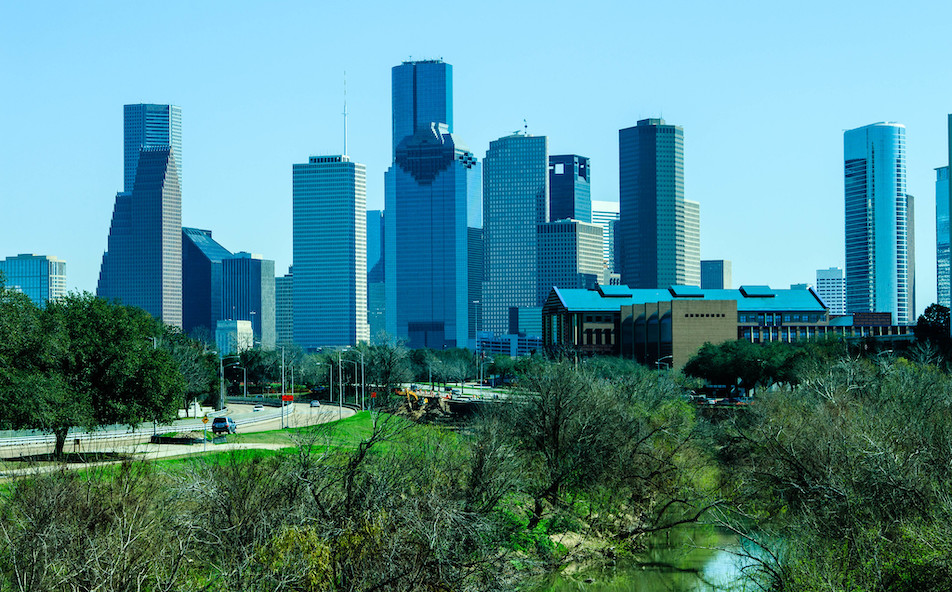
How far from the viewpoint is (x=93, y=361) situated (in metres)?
57.9

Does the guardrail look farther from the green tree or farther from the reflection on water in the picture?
the reflection on water

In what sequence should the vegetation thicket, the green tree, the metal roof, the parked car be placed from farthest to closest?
1. the metal roof
2. the parked car
3. the green tree
4. the vegetation thicket

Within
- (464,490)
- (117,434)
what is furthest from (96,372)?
(464,490)

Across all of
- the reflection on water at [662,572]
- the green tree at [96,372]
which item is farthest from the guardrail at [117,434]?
the reflection on water at [662,572]

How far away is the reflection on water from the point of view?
43.1 meters

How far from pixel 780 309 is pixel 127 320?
470 ft

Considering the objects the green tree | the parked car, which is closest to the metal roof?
the parked car

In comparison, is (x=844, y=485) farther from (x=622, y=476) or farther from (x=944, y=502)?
(x=622, y=476)

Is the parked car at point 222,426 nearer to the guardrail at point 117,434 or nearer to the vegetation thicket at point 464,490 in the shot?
the guardrail at point 117,434

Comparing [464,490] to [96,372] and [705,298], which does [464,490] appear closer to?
[96,372]

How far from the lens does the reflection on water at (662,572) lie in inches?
1698

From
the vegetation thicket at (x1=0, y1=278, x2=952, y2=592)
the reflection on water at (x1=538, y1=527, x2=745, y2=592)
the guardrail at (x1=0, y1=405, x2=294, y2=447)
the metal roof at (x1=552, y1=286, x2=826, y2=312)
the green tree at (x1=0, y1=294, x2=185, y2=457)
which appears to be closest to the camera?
the vegetation thicket at (x1=0, y1=278, x2=952, y2=592)

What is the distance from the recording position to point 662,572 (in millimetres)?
46500

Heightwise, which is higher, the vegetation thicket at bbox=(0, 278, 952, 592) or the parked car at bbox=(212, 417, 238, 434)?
the vegetation thicket at bbox=(0, 278, 952, 592)
